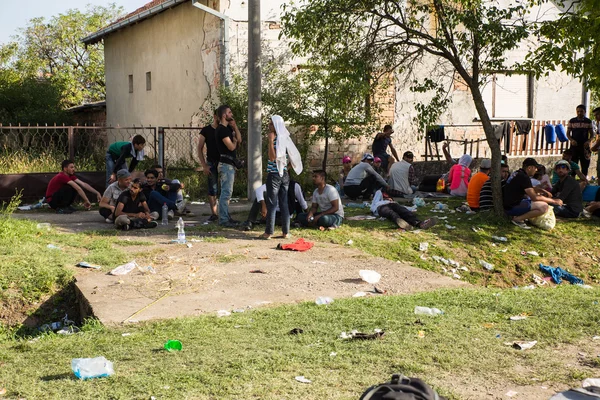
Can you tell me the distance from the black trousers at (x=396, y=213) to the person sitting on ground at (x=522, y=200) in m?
1.82

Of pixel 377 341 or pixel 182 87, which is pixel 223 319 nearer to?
pixel 377 341

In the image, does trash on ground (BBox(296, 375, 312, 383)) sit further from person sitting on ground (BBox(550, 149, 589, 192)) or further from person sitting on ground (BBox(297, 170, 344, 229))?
person sitting on ground (BBox(550, 149, 589, 192))

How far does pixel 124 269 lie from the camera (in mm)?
8094

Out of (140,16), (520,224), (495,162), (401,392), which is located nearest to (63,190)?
(495,162)

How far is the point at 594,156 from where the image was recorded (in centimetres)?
2106

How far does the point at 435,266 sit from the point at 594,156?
1284cm

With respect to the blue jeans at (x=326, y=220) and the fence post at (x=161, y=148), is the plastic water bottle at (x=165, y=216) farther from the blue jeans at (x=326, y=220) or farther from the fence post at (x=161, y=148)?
the fence post at (x=161, y=148)

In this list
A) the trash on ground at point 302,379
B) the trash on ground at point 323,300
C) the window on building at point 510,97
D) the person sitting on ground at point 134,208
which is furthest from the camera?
the window on building at point 510,97

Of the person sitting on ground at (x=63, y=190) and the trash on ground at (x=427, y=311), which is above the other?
the person sitting on ground at (x=63, y=190)

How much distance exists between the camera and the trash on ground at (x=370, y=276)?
25.9 ft

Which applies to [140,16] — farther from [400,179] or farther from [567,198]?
[567,198]

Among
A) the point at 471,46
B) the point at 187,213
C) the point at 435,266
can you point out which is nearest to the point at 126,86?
the point at 187,213

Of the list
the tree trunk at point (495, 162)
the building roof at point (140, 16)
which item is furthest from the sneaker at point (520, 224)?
the building roof at point (140, 16)

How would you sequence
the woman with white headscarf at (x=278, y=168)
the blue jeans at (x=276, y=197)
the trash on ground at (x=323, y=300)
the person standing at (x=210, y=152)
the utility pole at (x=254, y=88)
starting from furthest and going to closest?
1. the utility pole at (x=254, y=88)
2. the person standing at (x=210, y=152)
3. the blue jeans at (x=276, y=197)
4. the woman with white headscarf at (x=278, y=168)
5. the trash on ground at (x=323, y=300)
